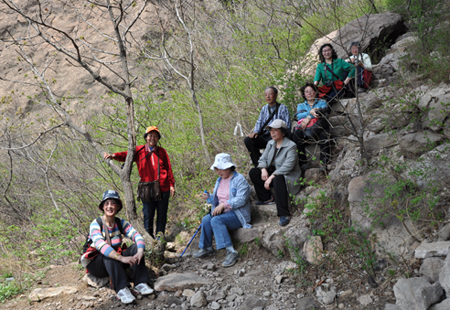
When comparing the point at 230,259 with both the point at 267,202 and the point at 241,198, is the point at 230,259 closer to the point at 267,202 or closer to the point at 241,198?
the point at 241,198

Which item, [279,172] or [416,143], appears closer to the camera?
[416,143]

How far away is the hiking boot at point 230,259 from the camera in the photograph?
4324 mm

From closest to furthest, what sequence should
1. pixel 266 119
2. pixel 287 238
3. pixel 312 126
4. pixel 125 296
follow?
1. pixel 125 296
2. pixel 287 238
3. pixel 312 126
4. pixel 266 119

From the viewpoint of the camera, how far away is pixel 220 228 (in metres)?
4.49

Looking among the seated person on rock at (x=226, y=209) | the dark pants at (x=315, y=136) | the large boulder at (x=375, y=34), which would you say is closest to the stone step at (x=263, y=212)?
the seated person on rock at (x=226, y=209)

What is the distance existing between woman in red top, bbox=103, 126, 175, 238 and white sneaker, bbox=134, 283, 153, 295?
1.09 m

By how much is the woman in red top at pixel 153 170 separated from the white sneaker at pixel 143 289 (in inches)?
43.0

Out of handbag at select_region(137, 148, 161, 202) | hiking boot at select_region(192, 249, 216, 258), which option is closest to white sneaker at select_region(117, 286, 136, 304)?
hiking boot at select_region(192, 249, 216, 258)

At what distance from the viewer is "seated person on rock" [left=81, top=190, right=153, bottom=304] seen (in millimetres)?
3742

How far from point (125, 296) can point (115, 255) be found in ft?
1.45

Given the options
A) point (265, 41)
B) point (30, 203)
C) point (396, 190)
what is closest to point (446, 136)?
point (396, 190)

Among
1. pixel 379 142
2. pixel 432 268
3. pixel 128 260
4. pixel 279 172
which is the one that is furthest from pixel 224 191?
pixel 432 268

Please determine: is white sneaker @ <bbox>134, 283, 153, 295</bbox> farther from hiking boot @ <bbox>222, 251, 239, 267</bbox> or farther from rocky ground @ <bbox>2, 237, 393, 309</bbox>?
hiking boot @ <bbox>222, 251, 239, 267</bbox>

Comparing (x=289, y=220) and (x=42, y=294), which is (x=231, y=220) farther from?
(x=42, y=294)
